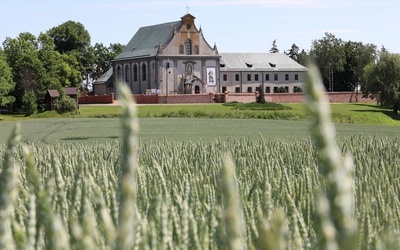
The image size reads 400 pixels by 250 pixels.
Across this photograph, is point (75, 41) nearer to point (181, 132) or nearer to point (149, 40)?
point (149, 40)

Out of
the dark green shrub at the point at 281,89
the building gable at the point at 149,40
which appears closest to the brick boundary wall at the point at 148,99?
the building gable at the point at 149,40

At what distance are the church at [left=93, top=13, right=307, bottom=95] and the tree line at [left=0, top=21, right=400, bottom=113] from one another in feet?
21.1

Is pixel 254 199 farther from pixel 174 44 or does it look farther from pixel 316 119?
pixel 174 44

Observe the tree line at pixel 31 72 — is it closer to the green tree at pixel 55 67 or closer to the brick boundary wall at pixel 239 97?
the green tree at pixel 55 67

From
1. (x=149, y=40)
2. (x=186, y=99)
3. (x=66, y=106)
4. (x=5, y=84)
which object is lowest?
(x=66, y=106)

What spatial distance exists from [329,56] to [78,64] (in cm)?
3827

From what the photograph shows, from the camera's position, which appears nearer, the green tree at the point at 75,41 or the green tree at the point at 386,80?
the green tree at the point at 386,80

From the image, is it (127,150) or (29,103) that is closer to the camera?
(127,150)

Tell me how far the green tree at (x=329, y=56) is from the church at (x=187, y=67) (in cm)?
598

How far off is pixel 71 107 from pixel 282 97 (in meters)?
31.5

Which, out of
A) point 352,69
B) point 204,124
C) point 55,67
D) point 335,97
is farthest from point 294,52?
point 204,124

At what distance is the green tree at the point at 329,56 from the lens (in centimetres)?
10212

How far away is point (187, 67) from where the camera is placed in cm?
8575

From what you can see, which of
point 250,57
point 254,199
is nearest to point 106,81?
point 250,57
